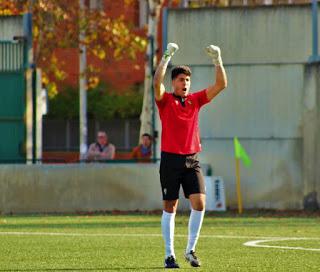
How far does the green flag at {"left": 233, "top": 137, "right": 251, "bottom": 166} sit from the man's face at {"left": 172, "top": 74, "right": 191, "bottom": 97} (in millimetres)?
12928

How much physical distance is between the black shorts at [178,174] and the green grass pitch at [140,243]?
0.74 meters

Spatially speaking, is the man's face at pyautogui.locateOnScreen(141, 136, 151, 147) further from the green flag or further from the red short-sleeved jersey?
the red short-sleeved jersey

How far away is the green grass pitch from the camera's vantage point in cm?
1384

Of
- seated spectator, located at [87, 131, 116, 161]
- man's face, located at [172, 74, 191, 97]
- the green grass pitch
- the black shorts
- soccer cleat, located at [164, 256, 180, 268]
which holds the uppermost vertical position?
man's face, located at [172, 74, 191, 97]

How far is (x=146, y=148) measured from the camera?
2800cm

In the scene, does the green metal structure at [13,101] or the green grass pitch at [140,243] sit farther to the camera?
the green metal structure at [13,101]

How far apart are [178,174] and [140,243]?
320 cm

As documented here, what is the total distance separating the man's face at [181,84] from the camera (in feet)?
45.9

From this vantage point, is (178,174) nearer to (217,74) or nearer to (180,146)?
(180,146)

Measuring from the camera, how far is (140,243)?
1717 centimetres

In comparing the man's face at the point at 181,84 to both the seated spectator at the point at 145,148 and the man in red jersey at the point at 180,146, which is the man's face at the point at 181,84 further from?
the seated spectator at the point at 145,148

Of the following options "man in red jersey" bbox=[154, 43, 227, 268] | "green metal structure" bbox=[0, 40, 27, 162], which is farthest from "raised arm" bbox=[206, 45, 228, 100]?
"green metal structure" bbox=[0, 40, 27, 162]

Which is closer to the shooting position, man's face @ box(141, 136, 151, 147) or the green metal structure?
man's face @ box(141, 136, 151, 147)

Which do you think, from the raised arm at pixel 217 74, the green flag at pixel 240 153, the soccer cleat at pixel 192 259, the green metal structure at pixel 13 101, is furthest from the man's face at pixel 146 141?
the soccer cleat at pixel 192 259
